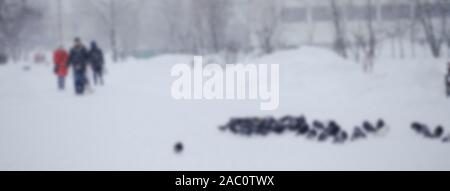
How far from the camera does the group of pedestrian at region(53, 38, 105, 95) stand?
37.4ft

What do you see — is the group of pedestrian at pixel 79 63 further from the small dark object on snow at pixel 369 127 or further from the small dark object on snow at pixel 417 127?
the small dark object on snow at pixel 417 127

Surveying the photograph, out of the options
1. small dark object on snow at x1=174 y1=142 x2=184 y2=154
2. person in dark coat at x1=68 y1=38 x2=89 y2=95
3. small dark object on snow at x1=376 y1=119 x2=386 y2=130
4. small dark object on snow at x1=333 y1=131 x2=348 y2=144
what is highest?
person in dark coat at x1=68 y1=38 x2=89 y2=95

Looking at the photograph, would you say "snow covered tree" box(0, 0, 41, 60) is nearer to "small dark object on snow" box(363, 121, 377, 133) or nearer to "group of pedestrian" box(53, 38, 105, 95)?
"group of pedestrian" box(53, 38, 105, 95)

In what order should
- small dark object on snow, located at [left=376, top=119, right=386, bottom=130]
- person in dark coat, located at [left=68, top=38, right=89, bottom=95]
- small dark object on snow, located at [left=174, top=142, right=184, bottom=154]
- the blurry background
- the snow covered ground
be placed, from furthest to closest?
the blurry background, person in dark coat, located at [left=68, top=38, right=89, bottom=95], small dark object on snow, located at [left=376, top=119, right=386, bottom=130], small dark object on snow, located at [left=174, top=142, right=184, bottom=154], the snow covered ground

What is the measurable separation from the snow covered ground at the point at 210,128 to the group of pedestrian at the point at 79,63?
443 millimetres

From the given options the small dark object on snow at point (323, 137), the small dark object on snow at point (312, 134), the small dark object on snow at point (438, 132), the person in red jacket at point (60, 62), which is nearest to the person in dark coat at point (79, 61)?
the person in red jacket at point (60, 62)

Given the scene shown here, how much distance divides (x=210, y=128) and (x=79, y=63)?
5.09m

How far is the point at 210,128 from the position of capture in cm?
802

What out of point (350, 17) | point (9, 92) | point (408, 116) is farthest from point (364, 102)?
point (350, 17)

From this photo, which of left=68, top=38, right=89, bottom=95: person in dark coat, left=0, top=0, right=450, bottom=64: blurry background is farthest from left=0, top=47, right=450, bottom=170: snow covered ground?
left=0, top=0, right=450, bottom=64: blurry background

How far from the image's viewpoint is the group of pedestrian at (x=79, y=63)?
1140cm

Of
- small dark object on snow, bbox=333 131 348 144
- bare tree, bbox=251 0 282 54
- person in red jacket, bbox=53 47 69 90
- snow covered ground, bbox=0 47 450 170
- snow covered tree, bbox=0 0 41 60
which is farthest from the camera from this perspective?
bare tree, bbox=251 0 282 54

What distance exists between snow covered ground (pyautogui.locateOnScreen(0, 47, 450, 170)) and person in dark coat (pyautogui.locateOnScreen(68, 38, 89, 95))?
55cm
